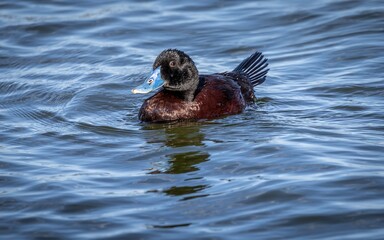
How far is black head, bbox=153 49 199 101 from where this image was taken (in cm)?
920

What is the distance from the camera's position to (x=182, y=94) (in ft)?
30.9

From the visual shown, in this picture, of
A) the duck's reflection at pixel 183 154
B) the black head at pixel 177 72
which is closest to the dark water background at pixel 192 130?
the duck's reflection at pixel 183 154

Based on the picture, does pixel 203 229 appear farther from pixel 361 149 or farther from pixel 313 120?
pixel 313 120

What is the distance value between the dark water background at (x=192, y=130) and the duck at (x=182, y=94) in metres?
0.17

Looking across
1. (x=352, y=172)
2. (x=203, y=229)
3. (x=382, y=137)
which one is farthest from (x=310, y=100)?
(x=203, y=229)

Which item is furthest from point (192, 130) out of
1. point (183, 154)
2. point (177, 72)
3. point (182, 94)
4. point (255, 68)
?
point (255, 68)

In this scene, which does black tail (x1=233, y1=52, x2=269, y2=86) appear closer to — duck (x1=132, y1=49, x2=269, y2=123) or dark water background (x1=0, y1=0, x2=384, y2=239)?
dark water background (x1=0, y1=0, x2=384, y2=239)

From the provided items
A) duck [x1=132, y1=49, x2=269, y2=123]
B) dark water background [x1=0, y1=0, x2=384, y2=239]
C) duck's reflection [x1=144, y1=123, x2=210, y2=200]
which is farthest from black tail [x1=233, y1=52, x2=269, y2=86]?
duck's reflection [x1=144, y1=123, x2=210, y2=200]

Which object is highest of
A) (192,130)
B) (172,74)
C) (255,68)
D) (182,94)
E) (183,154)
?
(172,74)

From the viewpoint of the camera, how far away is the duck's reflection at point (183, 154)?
23.5 ft

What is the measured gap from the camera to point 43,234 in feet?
20.6

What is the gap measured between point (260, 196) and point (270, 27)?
6.92 metres

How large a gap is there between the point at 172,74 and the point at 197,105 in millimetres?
447

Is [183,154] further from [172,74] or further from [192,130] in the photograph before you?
[172,74]
